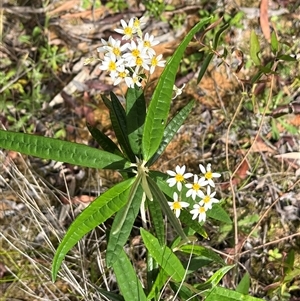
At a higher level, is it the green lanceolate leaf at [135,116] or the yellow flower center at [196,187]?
the green lanceolate leaf at [135,116]

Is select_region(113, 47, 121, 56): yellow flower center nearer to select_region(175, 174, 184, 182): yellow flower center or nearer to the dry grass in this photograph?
select_region(175, 174, 184, 182): yellow flower center

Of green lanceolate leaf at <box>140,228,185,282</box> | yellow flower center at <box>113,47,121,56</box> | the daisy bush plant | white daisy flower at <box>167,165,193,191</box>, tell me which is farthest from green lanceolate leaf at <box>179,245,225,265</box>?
yellow flower center at <box>113,47,121,56</box>

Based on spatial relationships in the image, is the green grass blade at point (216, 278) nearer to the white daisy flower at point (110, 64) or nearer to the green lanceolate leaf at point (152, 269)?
the green lanceolate leaf at point (152, 269)

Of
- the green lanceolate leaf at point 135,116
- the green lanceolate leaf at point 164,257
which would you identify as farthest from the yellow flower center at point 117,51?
the green lanceolate leaf at point 164,257

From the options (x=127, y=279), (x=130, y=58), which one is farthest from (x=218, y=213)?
(x=130, y=58)

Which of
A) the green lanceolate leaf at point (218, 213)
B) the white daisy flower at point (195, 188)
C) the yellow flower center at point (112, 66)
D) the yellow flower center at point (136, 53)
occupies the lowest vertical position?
the green lanceolate leaf at point (218, 213)

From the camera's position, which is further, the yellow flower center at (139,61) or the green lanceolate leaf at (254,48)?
the green lanceolate leaf at (254,48)
